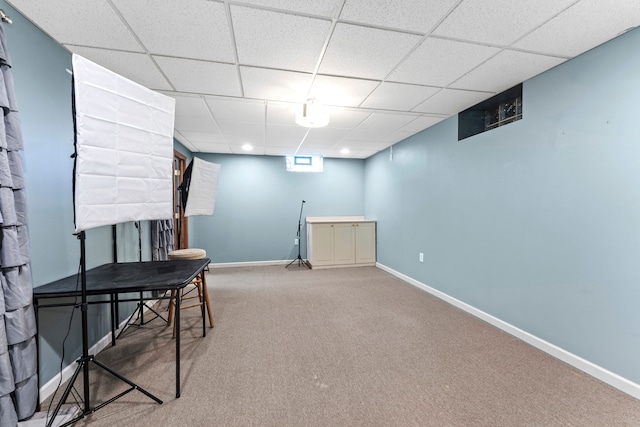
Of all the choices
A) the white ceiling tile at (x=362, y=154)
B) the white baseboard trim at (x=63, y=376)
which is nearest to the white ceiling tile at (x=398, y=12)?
the white baseboard trim at (x=63, y=376)

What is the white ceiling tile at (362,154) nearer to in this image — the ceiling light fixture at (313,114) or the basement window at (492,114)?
the basement window at (492,114)

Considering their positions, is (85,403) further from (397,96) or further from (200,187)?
(397,96)

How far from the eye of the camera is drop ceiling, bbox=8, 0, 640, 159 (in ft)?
4.56

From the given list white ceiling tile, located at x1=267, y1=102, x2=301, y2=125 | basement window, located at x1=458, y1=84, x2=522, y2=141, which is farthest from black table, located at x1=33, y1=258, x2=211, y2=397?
basement window, located at x1=458, y1=84, x2=522, y2=141

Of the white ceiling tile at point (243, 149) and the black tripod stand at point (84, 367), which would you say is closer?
the black tripod stand at point (84, 367)

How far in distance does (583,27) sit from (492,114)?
1.23 meters

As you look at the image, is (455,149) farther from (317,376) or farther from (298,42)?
(317,376)

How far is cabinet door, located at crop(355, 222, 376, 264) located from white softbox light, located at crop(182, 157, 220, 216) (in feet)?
9.62

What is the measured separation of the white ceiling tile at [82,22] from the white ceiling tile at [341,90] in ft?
4.49

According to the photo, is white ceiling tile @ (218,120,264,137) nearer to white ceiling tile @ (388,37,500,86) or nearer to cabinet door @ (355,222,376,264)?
white ceiling tile @ (388,37,500,86)

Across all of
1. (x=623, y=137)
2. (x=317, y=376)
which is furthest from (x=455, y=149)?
(x=317, y=376)

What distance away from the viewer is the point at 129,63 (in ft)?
6.31

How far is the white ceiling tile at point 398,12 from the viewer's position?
1351 mm

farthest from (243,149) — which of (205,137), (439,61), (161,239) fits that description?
(439,61)
